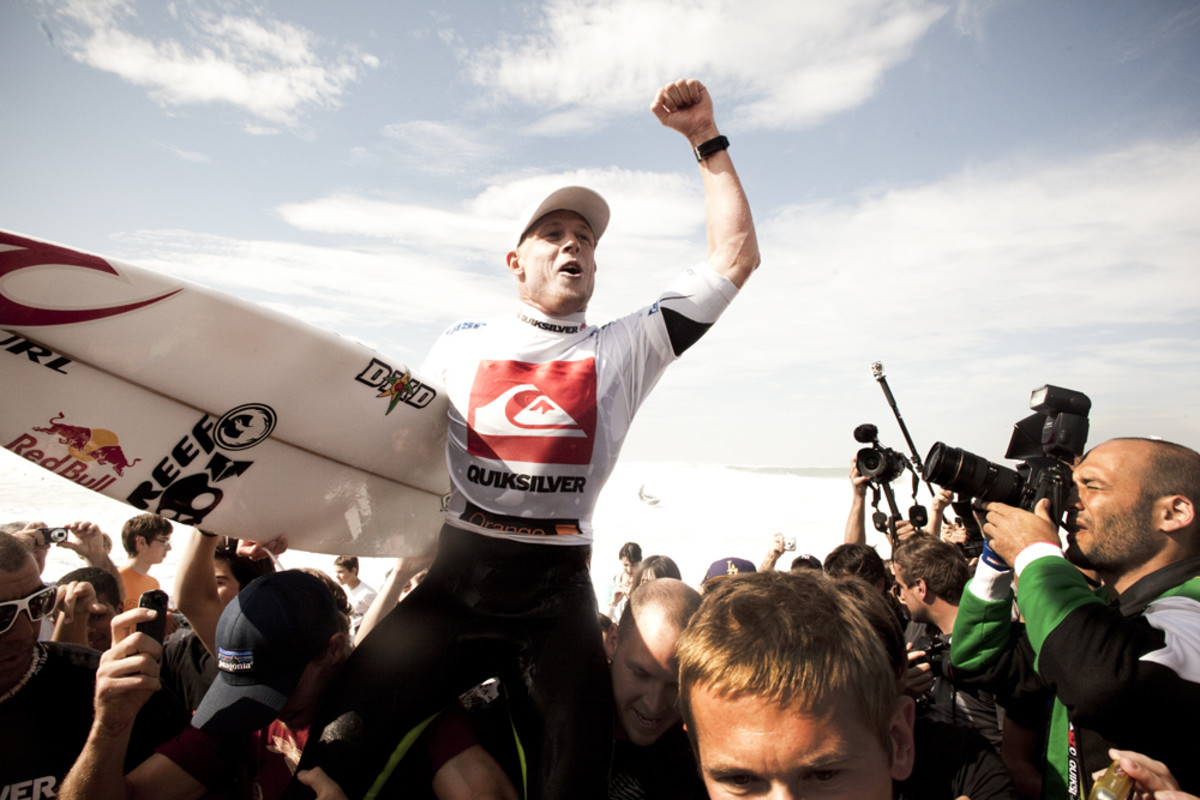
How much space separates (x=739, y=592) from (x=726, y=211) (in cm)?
142

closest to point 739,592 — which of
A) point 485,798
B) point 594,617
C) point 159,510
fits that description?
point 594,617

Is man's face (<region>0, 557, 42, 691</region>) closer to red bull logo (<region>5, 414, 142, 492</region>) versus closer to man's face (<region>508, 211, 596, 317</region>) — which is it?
red bull logo (<region>5, 414, 142, 492</region>)

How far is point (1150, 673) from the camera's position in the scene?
5.87 ft

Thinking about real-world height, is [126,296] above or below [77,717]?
above

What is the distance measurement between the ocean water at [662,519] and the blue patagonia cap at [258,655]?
792cm

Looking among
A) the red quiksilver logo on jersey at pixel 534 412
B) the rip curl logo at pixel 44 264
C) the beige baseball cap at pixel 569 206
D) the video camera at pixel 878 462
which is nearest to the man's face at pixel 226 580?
the rip curl logo at pixel 44 264

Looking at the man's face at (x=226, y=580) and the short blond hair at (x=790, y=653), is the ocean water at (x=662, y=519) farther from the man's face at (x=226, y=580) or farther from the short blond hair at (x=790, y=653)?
the short blond hair at (x=790, y=653)

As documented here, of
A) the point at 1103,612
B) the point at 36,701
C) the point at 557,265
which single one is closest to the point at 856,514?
the point at 1103,612

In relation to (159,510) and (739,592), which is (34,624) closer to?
(159,510)

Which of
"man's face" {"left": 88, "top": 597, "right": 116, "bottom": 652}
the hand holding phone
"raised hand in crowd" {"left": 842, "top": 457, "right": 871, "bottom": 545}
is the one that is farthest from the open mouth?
"raised hand in crowd" {"left": 842, "top": 457, "right": 871, "bottom": 545}

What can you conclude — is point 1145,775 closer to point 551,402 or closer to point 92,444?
point 551,402

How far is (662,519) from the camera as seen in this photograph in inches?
950

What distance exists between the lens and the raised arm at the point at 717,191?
2.45 m

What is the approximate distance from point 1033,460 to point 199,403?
3.31m
